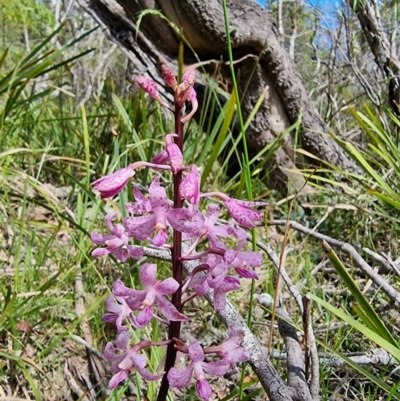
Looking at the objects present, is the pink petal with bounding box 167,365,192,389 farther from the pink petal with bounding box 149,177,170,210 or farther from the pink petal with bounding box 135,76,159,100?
the pink petal with bounding box 135,76,159,100

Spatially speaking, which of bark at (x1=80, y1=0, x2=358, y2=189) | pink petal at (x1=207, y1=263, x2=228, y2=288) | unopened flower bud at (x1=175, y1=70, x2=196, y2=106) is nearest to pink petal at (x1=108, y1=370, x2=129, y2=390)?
pink petal at (x1=207, y1=263, x2=228, y2=288)

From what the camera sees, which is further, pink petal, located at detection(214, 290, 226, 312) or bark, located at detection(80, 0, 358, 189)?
bark, located at detection(80, 0, 358, 189)

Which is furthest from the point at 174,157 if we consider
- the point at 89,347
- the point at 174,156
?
the point at 89,347

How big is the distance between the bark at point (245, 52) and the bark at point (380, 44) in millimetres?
430

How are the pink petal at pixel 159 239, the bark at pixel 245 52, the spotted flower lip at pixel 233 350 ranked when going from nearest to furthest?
the pink petal at pixel 159 239 → the spotted flower lip at pixel 233 350 → the bark at pixel 245 52

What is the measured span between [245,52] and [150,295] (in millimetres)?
2274

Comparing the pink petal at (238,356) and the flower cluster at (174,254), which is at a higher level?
the flower cluster at (174,254)

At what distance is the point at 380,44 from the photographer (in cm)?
286

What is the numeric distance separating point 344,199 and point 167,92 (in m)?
1.14

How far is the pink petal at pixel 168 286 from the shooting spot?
2.65ft

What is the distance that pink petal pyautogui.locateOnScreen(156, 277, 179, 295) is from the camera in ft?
2.65

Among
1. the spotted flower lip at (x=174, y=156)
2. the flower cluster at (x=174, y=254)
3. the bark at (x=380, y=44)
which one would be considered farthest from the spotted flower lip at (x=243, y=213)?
the bark at (x=380, y=44)

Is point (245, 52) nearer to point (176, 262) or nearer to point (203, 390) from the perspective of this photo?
point (176, 262)

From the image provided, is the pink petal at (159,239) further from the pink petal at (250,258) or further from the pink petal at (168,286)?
the pink petal at (250,258)
